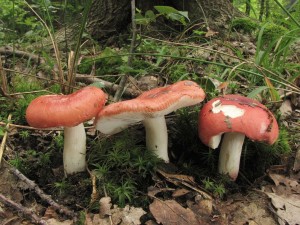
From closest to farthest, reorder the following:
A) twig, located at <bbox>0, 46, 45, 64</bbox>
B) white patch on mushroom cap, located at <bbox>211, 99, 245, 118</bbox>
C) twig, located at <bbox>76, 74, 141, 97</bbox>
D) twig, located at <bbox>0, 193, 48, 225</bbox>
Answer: twig, located at <bbox>0, 193, 48, 225</bbox> → white patch on mushroom cap, located at <bbox>211, 99, 245, 118</bbox> → twig, located at <bbox>76, 74, 141, 97</bbox> → twig, located at <bbox>0, 46, 45, 64</bbox>

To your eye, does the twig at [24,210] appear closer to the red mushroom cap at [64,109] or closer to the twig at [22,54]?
the red mushroom cap at [64,109]

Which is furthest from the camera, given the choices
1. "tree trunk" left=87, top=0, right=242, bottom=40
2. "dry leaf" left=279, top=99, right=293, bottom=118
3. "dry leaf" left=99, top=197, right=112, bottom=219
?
"tree trunk" left=87, top=0, right=242, bottom=40

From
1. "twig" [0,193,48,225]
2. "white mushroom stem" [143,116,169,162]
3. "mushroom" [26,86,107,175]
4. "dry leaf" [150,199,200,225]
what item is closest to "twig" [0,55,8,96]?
"mushroom" [26,86,107,175]

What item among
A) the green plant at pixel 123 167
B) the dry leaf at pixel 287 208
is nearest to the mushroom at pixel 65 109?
the green plant at pixel 123 167

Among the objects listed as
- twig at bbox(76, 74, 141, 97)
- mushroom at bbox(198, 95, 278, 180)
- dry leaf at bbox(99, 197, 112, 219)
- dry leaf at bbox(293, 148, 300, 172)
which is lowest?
dry leaf at bbox(99, 197, 112, 219)

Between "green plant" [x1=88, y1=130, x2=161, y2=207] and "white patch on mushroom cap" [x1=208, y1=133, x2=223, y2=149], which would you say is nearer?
"green plant" [x1=88, y1=130, x2=161, y2=207]

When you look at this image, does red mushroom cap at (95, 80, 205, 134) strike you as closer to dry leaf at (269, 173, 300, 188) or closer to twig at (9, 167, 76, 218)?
twig at (9, 167, 76, 218)

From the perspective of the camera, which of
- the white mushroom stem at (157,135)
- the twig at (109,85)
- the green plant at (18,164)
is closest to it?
the white mushroom stem at (157,135)
